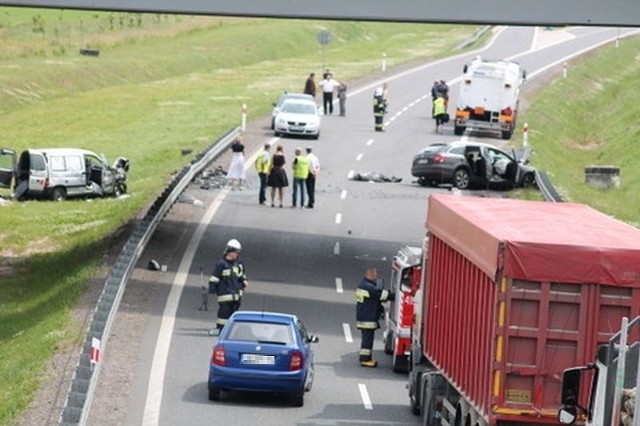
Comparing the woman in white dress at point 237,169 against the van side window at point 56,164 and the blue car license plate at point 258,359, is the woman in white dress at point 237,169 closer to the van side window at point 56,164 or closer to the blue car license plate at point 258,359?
the van side window at point 56,164

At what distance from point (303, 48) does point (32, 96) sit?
35.3 meters

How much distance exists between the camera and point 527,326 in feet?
63.3

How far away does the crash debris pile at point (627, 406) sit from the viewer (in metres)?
14.3

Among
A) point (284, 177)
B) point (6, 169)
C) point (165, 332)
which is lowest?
point (165, 332)

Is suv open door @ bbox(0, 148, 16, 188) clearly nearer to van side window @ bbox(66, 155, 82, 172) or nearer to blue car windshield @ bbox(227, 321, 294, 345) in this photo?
van side window @ bbox(66, 155, 82, 172)

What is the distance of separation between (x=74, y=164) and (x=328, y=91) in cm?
1773

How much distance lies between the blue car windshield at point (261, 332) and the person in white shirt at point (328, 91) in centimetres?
4120

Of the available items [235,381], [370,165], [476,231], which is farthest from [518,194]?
[476,231]

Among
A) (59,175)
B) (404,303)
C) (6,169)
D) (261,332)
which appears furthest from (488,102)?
(261,332)

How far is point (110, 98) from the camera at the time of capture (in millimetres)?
79812

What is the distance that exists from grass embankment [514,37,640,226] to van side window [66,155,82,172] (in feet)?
45.3

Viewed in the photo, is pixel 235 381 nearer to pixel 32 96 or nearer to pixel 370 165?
pixel 370 165

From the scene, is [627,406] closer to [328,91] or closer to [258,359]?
[258,359]

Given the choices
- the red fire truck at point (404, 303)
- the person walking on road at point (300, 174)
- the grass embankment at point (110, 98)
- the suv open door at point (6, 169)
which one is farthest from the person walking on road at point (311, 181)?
the red fire truck at point (404, 303)
